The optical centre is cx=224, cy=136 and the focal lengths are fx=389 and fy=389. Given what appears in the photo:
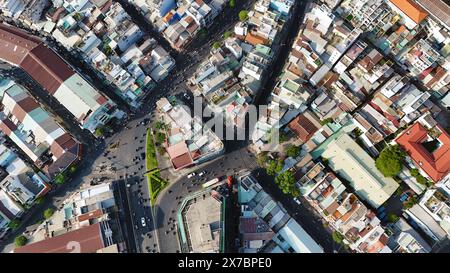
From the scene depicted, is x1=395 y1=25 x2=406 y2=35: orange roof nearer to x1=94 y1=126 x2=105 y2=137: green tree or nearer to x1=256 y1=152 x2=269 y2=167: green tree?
x1=256 y1=152 x2=269 y2=167: green tree

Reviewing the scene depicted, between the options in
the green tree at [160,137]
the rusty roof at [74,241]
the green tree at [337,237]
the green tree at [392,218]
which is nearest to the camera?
the green tree at [392,218]

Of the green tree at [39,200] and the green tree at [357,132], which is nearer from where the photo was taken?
the green tree at [357,132]

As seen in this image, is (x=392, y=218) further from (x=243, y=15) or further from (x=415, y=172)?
(x=243, y=15)

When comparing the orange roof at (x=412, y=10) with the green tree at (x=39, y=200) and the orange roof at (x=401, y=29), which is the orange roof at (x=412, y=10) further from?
the green tree at (x=39, y=200)

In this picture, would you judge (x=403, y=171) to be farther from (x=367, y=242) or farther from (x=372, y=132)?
(x=367, y=242)

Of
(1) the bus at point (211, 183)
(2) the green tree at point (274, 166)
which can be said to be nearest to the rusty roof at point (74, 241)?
(1) the bus at point (211, 183)

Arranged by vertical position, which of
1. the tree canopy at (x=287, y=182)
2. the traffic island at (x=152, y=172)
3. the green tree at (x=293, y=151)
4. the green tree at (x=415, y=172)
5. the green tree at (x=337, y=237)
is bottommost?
the green tree at (x=415, y=172)
